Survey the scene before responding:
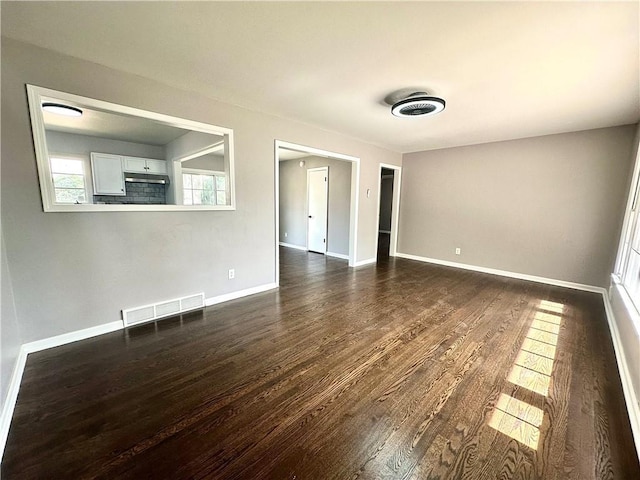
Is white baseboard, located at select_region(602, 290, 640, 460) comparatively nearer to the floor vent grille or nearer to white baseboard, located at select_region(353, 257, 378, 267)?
white baseboard, located at select_region(353, 257, 378, 267)

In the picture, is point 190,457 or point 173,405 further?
point 173,405

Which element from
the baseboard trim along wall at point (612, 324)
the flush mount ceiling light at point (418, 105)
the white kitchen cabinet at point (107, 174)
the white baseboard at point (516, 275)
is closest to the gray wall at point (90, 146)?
the white kitchen cabinet at point (107, 174)

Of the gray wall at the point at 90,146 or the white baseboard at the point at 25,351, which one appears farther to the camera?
the gray wall at the point at 90,146

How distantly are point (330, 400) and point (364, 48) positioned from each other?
2533mm

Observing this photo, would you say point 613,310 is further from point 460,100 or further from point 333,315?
point 333,315

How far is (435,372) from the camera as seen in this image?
204 centimetres

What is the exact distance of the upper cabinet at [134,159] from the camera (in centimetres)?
318

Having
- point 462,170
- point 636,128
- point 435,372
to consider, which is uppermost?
point 636,128

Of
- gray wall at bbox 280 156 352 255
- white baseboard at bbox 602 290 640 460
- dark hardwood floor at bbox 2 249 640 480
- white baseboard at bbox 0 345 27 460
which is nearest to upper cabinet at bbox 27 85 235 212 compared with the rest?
white baseboard at bbox 0 345 27 460

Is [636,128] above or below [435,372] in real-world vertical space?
above

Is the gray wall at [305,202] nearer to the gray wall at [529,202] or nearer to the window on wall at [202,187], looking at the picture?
the gray wall at [529,202]

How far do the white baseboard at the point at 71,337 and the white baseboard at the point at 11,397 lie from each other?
70mm

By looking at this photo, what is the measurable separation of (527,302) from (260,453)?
3805 millimetres

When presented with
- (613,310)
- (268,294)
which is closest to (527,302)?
(613,310)
